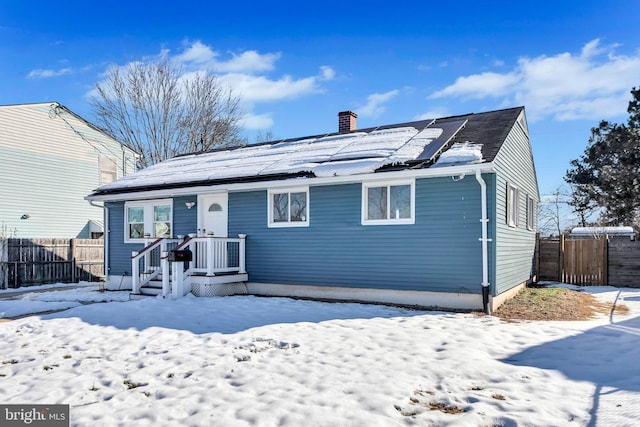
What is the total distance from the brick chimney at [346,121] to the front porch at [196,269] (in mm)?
5252

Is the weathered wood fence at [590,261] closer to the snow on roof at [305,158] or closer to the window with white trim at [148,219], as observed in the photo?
the snow on roof at [305,158]

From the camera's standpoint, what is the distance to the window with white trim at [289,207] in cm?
1110

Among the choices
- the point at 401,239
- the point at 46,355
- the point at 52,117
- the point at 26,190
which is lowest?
the point at 46,355

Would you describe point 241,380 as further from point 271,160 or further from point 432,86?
point 432,86

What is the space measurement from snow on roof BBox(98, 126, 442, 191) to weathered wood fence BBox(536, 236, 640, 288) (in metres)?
6.60

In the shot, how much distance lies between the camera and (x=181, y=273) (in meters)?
10.7

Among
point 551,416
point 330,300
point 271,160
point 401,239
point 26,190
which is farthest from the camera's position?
point 26,190

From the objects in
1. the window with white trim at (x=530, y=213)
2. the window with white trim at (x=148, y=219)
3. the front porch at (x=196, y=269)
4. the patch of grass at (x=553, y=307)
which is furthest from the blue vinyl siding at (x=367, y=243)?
the window with white trim at (x=530, y=213)

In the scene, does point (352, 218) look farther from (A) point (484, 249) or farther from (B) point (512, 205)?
(B) point (512, 205)

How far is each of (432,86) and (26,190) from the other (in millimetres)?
15967

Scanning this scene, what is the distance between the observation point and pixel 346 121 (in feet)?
48.1

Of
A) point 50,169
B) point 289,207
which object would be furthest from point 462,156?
point 50,169

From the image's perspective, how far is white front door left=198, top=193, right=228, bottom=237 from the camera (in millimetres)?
12312

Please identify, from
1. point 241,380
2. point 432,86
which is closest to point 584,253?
point 432,86
